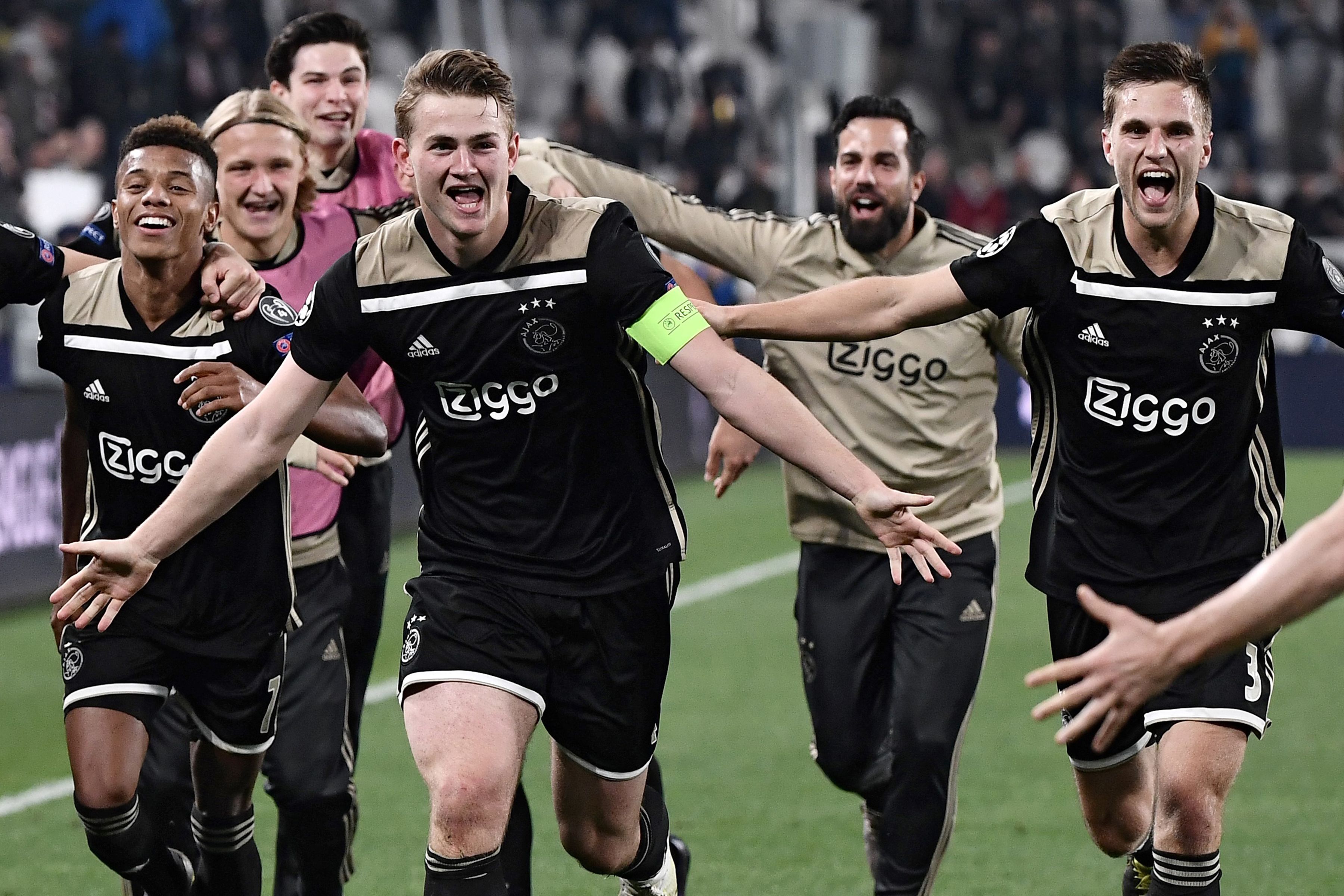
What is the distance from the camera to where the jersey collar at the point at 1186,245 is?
4.97m

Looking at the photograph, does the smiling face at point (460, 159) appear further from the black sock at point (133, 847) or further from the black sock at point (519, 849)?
the black sock at point (519, 849)

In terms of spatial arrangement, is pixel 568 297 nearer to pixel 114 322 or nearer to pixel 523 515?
pixel 523 515

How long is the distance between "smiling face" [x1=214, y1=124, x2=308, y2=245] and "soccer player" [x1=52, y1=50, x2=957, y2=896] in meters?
1.04

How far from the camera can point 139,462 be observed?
515 cm

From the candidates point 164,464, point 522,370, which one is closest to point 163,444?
point 164,464

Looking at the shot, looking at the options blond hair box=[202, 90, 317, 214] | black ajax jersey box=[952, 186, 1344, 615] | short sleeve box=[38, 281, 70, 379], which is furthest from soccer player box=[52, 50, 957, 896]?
blond hair box=[202, 90, 317, 214]

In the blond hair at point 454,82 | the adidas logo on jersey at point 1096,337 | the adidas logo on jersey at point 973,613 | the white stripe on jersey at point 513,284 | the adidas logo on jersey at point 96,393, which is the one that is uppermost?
the blond hair at point 454,82

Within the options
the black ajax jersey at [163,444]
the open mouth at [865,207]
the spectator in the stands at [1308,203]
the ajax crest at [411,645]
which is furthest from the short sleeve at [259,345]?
the spectator in the stands at [1308,203]

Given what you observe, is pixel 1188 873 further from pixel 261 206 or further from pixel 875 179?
pixel 261 206

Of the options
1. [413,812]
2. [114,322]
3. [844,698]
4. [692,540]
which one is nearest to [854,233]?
[844,698]

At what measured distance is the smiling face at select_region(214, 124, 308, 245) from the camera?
19.5ft

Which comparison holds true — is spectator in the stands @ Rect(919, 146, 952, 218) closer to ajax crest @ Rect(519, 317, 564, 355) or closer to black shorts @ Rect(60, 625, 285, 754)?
black shorts @ Rect(60, 625, 285, 754)

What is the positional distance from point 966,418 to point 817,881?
169 centimetres

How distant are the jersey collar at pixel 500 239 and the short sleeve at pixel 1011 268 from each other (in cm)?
112
